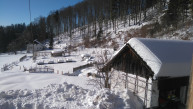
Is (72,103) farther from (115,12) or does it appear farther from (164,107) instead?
(115,12)

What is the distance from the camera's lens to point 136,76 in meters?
7.89

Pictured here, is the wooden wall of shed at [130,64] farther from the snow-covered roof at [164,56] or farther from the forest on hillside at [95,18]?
the forest on hillside at [95,18]

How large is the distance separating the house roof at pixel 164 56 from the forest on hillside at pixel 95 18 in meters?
19.9

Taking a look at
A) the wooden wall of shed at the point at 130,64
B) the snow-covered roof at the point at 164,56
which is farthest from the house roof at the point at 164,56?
the wooden wall of shed at the point at 130,64

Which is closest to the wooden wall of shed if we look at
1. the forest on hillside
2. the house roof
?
the house roof

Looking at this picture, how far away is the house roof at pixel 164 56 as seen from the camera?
6586 millimetres

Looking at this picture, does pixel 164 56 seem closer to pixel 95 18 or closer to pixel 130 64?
pixel 130 64

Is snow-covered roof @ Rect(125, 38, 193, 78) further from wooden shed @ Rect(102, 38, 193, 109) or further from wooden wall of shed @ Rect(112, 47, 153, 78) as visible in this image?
wooden wall of shed @ Rect(112, 47, 153, 78)

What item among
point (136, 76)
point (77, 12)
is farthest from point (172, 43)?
point (77, 12)

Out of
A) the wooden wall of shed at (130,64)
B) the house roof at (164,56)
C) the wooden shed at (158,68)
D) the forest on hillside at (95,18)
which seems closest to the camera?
the house roof at (164,56)

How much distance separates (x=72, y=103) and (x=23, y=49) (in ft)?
207

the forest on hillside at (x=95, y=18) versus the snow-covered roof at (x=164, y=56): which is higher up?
the forest on hillside at (x=95, y=18)

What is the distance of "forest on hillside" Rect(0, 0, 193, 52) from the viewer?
1077 inches

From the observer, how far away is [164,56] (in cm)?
704
